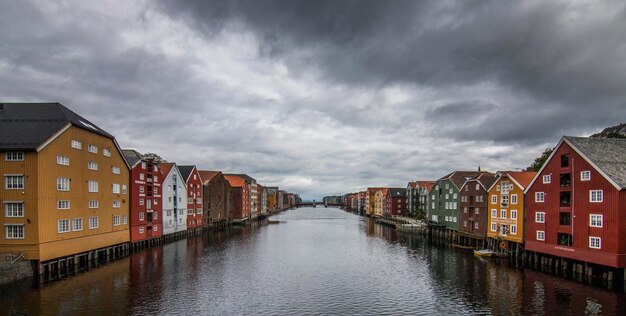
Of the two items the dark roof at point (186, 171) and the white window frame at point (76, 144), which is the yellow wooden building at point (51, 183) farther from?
the dark roof at point (186, 171)

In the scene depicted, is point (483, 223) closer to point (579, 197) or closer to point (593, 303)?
point (579, 197)

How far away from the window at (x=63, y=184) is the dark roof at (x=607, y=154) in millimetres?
56450

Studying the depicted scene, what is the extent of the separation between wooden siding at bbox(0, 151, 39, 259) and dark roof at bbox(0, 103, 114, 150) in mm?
1329

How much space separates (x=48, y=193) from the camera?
39.9 m

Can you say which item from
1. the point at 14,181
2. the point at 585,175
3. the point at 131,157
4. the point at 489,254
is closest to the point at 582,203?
the point at 585,175

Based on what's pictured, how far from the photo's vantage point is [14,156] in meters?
39.2

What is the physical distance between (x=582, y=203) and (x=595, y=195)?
6.04 feet

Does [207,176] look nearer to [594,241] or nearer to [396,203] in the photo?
[396,203]

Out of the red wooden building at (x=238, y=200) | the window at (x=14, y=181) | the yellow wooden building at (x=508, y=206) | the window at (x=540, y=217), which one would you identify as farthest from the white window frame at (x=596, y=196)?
the red wooden building at (x=238, y=200)

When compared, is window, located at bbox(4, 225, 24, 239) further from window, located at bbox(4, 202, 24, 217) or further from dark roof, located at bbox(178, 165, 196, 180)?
dark roof, located at bbox(178, 165, 196, 180)

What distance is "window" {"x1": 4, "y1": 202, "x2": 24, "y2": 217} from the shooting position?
38594 mm

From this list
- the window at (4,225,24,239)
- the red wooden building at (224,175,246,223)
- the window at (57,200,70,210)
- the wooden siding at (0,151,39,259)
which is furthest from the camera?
the red wooden building at (224,175,246,223)

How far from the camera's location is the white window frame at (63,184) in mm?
41675

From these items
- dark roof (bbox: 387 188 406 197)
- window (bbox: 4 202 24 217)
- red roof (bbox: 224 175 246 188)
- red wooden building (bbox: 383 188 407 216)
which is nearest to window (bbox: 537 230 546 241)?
window (bbox: 4 202 24 217)
